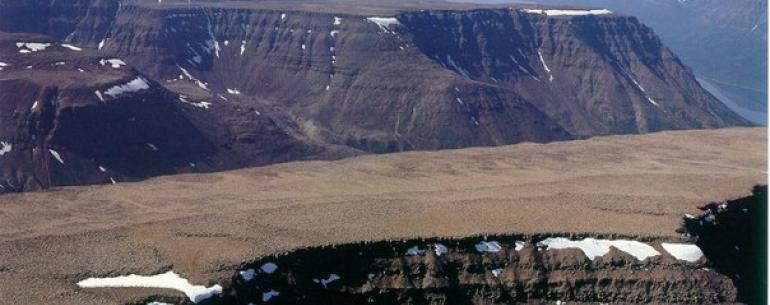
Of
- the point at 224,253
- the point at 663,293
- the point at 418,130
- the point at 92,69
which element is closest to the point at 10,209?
the point at 224,253

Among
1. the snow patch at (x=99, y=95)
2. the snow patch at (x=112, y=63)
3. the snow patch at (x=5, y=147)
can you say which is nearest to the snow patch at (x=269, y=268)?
the snow patch at (x=5, y=147)

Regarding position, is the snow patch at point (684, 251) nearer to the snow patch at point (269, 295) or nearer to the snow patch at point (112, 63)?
the snow patch at point (269, 295)

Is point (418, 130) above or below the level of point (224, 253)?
below

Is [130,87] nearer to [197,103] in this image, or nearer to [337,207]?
[197,103]

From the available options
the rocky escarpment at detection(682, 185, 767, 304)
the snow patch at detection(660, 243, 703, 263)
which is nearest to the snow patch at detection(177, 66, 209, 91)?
the rocky escarpment at detection(682, 185, 767, 304)

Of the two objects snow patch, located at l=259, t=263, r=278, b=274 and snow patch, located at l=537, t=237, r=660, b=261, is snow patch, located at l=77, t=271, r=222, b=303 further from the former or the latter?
snow patch, located at l=537, t=237, r=660, b=261

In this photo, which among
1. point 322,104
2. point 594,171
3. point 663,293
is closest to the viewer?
point 663,293

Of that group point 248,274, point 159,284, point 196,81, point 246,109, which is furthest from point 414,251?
point 196,81

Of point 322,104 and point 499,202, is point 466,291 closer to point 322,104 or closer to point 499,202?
point 499,202

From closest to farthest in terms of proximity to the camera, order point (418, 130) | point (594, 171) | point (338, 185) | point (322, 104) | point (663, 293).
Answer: point (663, 293), point (338, 185), point (594, 171), point (418, 130), point (322, 104)
